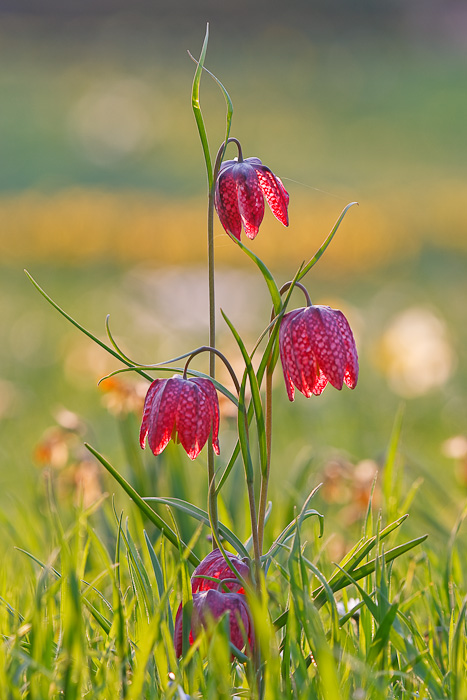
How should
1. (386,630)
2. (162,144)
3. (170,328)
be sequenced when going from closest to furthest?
1. (386,630)
2. (170,328)
3. (162,144)

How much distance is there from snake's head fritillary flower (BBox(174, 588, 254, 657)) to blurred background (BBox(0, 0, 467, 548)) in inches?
22.2

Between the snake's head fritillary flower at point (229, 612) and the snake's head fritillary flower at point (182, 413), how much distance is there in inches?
5.6

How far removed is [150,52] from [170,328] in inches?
396

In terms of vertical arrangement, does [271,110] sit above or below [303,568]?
above

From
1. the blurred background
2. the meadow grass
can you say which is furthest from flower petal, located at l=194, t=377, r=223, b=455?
the blurred background

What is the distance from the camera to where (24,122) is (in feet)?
33.8

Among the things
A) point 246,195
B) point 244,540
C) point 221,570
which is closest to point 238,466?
point 244,540

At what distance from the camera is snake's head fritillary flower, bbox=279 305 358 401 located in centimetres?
91

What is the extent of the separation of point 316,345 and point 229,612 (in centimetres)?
27

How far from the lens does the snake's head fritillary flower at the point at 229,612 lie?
35.9 inches

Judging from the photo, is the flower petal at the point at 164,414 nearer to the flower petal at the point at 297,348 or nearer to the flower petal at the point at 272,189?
the flower petal at the point at 297,348

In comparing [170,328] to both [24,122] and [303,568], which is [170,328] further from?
[24,122]

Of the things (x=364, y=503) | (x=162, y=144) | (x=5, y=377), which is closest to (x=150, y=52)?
(x=162, y=144)

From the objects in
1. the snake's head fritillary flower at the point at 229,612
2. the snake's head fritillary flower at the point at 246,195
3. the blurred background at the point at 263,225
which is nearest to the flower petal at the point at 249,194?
the snake's head fritillary flower at the point at 246,195
